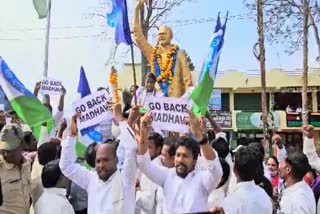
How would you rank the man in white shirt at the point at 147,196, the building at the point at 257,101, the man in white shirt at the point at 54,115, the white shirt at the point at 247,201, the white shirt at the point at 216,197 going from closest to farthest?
1. the white shirt at the point at 247,201
2. the white shirt at the point at 216,197
3. the man in white shirt at the point at 147,196
4. the man in white shirt at the point at 54,115
5. the building at the point at 257,101

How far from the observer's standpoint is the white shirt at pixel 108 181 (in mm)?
4672

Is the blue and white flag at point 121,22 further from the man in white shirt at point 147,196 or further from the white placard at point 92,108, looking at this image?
the man in white shirt at point 147,196

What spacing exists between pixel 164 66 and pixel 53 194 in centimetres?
413

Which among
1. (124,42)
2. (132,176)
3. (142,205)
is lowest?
(142,205)

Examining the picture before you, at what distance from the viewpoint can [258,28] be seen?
19.7 meters

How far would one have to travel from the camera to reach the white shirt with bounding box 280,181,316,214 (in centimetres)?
460

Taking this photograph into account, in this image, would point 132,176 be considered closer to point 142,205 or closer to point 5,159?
point 142,205

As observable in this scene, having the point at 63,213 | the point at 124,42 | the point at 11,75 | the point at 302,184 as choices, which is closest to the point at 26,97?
the point at 11,75

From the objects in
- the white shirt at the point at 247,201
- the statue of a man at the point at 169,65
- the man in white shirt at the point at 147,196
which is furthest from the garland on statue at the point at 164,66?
the white shirt at the point at 247,201

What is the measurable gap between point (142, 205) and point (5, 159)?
51.3 inches

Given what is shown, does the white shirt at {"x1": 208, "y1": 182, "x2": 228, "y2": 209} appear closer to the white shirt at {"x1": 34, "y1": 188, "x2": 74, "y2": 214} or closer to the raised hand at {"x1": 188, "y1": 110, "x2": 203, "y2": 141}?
the raised hand at {"x1": 188, "y1": 110, "x2": 203, "y2": 141}

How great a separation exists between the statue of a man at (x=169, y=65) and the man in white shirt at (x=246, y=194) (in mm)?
4187

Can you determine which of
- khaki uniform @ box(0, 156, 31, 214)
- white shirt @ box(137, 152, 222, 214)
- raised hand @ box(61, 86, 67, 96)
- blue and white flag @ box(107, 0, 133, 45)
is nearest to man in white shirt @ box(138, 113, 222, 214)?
white shirt @ box(137, 152, 222, 214)

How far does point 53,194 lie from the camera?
4.73 metres
